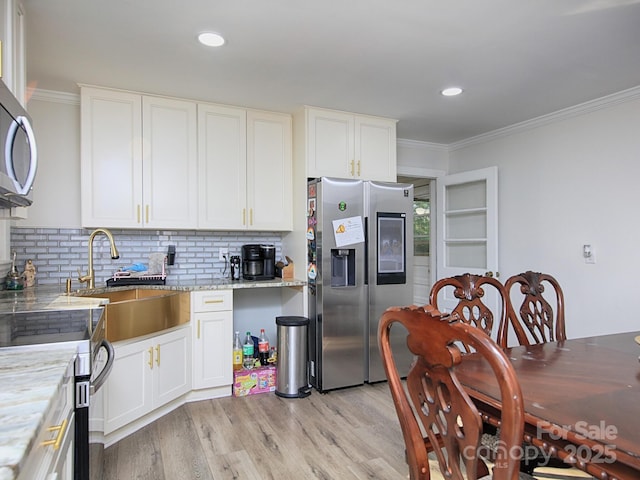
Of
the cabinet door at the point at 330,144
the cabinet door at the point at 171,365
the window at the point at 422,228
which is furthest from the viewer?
the window at the point at 422,228

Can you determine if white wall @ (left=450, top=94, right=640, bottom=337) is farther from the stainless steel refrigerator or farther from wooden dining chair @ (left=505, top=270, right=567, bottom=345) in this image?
wooden dining chair @ (left=505, top=270, right=567, bottom=345)

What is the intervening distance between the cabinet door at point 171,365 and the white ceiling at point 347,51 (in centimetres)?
182

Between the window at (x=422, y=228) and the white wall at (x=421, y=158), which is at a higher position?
the white wall at (x=421, y=158)

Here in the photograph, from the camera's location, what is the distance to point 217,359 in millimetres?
3080

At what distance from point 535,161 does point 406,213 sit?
1310 mm

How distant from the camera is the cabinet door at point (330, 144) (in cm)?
337

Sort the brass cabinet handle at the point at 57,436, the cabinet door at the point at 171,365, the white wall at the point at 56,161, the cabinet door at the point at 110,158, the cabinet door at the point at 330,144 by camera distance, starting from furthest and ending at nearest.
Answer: the cabinet door at the point at 330,144 < the white wall at the point at 56,161 < the cabinet door at the point at 110,158 < the cabinet door at the point at 171,365 < the brass cabinet handle at the point at 57,436

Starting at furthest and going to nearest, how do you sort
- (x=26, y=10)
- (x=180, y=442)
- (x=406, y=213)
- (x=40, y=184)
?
(x=406, y=213), (x=40, y=184), (x=180, y=442), (x=26, y=10)

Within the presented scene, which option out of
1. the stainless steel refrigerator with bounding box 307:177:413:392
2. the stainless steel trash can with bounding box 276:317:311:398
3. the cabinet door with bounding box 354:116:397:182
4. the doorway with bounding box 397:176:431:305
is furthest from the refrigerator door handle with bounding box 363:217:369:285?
the doorway with bounding box 397:176:431:305

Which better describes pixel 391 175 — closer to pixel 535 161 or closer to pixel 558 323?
pixel 535 161

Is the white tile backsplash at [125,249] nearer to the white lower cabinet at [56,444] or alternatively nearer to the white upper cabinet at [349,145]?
the white upper cabinet at [349,145]

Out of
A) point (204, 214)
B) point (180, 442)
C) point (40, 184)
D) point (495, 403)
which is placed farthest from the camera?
point (204, 214)

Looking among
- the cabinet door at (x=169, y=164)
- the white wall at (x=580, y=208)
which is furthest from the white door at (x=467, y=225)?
the cabinet door at (x=169, y=164)

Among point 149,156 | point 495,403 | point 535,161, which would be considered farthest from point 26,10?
point 535,161
